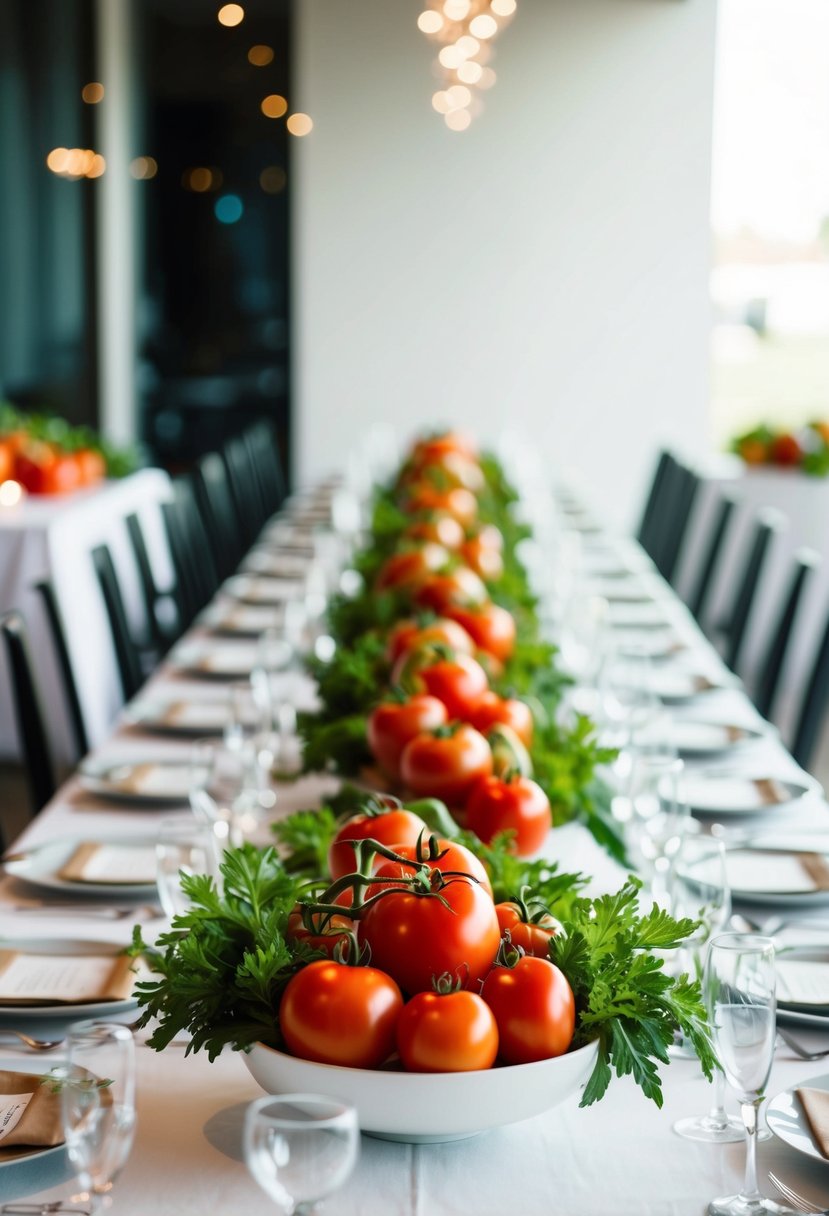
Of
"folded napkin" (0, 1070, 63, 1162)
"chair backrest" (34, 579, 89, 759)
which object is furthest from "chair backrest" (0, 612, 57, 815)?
"folded napkin" (0, 1070, 63, 1162)

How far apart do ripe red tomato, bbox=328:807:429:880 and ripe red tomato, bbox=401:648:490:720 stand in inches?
22.2

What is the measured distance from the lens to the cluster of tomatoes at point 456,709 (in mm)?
1558

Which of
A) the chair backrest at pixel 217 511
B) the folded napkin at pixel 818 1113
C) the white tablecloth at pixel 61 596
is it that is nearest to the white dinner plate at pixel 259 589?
the white tablecloth at pixel 61 596

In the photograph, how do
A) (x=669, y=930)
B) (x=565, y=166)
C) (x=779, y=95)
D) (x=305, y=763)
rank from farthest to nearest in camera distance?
(x=779, y=95) → (x=565, y=166) → (x=305, y=763) → (x=669, y=930)

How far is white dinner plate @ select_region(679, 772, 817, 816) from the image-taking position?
2059mm

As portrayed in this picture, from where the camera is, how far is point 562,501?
18.6 ft

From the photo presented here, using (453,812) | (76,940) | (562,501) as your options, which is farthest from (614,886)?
(562,501)

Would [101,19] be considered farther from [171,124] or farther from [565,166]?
[565,166]

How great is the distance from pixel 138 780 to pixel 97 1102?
1299 mm

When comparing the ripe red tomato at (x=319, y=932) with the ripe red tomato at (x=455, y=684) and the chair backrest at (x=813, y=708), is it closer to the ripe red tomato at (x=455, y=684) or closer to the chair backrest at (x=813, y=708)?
the ripe red tomato at (x=455, y=684)

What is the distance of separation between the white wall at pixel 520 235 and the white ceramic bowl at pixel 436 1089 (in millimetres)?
6928

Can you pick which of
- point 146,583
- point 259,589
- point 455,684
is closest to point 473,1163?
point 455,684

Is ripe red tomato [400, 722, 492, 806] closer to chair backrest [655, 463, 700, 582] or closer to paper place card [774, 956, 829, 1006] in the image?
paper place card [774, 956, 829, 1006]

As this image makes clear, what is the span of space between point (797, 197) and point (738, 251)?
0.60 meters
